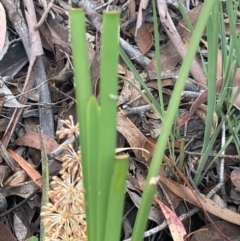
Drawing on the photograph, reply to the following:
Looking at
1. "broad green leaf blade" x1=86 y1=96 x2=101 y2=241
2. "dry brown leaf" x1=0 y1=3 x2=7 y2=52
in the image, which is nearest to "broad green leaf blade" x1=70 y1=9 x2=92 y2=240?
"broad green leaf blade" x1=86 y1=96 x2=101 y2=241

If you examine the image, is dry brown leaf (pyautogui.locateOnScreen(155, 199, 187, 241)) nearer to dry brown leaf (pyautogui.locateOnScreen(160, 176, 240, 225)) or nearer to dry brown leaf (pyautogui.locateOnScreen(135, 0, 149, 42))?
dry brown leaf (pyautogui.locateOnScreen(160, 176, 240, 225))

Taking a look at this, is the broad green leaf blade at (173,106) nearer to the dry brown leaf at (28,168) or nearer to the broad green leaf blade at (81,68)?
the broad green leaf blade at (81,68)

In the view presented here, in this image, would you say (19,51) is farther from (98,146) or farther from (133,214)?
(98,146)

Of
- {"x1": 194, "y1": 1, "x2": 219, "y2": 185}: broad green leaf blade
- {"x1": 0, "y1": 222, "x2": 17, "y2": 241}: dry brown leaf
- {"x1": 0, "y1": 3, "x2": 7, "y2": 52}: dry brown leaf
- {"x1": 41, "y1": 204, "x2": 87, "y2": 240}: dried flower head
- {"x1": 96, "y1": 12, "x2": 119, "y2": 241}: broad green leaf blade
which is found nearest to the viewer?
{"x1": 96, "y1": 12, "x2": 119, "y2": 241}: broad green leaf blade

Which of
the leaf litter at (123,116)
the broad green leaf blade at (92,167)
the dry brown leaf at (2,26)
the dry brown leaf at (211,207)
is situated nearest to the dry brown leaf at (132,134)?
the leaf litter at (123,116)

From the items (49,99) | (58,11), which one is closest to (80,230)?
(49,99)

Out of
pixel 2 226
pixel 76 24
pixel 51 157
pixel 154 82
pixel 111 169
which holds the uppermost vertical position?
pixel 76 24

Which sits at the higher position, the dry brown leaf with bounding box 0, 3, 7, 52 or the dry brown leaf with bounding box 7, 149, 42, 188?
the dry brown leaf with bounding box 0, 3, 7, 52

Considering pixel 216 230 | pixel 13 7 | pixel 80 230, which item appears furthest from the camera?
pixel 13 7
